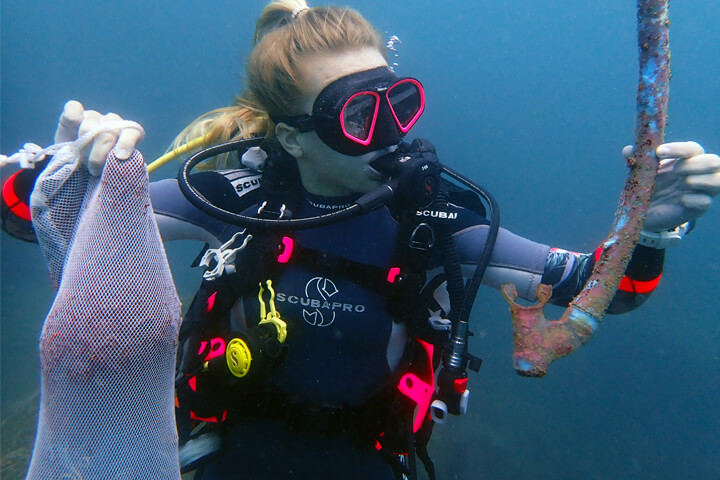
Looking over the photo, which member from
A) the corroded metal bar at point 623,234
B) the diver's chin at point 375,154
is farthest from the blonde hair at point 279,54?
the corroded metal bar at point 623,234

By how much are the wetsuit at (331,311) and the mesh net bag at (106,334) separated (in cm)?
99

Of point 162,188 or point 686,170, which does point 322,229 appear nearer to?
point 162,188

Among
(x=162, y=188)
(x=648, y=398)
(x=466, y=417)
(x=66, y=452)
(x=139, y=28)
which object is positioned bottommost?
(x=648, y=398)

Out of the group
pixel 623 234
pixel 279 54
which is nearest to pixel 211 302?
pixel 279 54

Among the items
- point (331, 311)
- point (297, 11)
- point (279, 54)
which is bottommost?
point (331, 311)

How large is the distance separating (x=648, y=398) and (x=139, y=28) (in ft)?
212

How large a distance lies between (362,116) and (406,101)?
0.93 feet

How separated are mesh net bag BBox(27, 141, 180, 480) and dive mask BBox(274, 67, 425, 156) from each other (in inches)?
39.1

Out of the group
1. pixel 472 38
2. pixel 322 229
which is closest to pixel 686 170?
pixel 322 229

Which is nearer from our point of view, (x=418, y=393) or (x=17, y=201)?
(x=17, y=201)

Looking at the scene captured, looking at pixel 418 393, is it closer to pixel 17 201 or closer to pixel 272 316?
pixel 272 316

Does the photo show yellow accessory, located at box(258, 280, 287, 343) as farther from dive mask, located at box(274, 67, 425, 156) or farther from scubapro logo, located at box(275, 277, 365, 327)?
dive mask, located at box(274, 67, 425, 156)

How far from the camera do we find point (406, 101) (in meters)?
2.04

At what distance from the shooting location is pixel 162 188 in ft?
7.11
